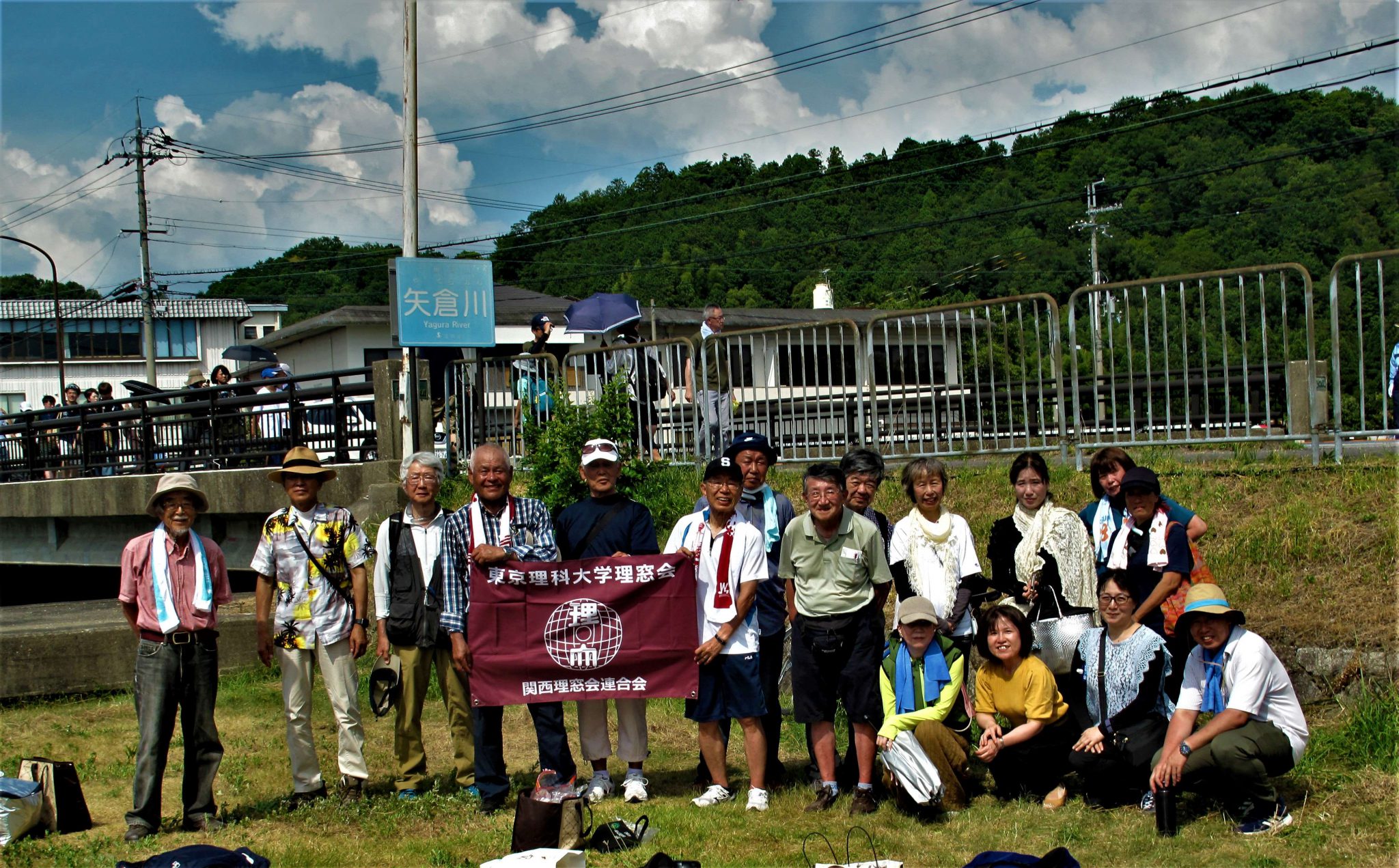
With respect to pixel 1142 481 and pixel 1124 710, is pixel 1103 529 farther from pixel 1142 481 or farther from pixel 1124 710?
pixel 1124 710

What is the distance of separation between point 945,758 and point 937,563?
112 cm

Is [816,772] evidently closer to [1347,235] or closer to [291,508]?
[291,508]

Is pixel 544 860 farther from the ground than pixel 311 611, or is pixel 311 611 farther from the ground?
pixel 311 611

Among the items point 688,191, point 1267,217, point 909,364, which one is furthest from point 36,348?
point 909,364

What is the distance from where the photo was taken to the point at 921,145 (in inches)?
1427

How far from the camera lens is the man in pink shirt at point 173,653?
660 centimetres

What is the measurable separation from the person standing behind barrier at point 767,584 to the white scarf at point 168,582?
2.88 meters

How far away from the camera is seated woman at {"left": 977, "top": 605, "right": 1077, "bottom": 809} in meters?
6.46

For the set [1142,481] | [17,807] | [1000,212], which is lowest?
[17,807]

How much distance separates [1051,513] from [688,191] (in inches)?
1540

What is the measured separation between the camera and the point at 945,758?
21.2 feet

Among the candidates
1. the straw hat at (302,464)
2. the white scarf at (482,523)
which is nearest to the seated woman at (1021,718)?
the white scarf at (482,523)

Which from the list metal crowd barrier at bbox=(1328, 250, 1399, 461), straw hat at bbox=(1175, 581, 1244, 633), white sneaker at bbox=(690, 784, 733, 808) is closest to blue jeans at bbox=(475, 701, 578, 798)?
white sneaker at bbox=(690, 784, 733, 808)

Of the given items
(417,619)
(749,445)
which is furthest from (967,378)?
(417,619)
